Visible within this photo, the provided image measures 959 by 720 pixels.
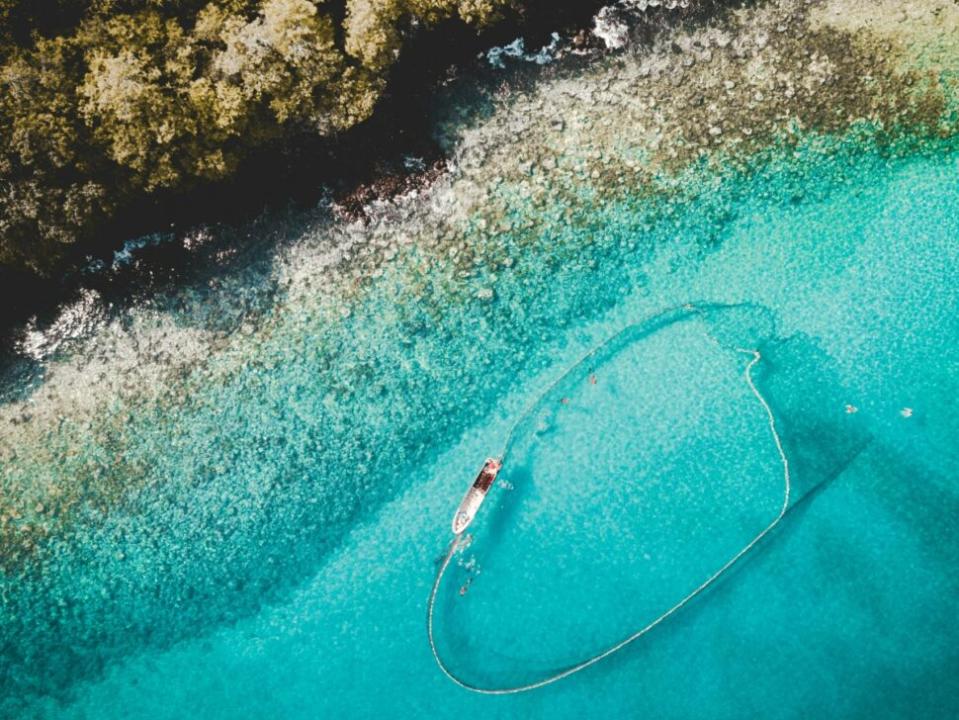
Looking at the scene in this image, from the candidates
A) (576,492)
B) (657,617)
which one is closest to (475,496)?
(576,492)

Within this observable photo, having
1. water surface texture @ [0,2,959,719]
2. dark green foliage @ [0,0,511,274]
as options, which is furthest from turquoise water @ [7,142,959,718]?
dark green foliage @ [0,0,511,274]

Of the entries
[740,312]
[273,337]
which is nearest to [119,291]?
[273,337]

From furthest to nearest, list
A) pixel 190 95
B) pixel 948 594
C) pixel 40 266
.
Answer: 1. pixel 948 594
2. pixel 40 266
3. pixel 190 95

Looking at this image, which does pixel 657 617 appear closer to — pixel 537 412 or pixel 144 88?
pixel 537 412

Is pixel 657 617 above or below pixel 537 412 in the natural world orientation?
below

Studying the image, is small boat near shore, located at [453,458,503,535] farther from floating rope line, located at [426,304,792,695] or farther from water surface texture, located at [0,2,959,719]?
water surface texture, located at [0,2,959,719]

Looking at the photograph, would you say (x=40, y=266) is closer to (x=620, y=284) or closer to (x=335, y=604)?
(x=335, y=604)
